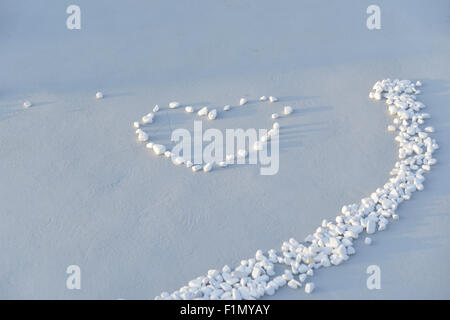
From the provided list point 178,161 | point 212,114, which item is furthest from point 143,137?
point 212,114

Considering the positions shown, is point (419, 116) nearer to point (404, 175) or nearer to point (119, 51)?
point (404, 175)

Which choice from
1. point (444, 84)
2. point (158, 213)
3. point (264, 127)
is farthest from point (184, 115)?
point (444, 84)

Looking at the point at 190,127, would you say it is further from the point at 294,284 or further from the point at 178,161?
the point at 294,284

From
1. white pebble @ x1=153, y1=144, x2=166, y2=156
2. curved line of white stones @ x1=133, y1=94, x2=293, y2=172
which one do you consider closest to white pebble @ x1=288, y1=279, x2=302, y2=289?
curved line of white stones @ x1=133, y1=94, x2=293, y2=172

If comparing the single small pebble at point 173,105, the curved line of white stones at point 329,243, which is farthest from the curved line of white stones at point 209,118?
the curved line of white stones at point 329,243

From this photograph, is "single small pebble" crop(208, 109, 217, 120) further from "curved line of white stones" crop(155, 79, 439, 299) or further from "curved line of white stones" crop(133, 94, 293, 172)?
"curved line of white stones" crop(155, 79, 439, 299)

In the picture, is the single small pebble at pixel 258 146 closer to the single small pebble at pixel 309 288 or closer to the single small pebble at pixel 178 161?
the single small pebble at pixel 178 161
